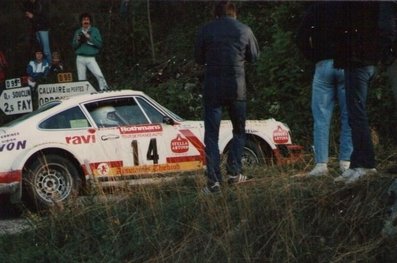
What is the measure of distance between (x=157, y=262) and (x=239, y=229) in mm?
652

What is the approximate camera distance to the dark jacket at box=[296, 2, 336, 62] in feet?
23.0

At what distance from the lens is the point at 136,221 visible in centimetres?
679

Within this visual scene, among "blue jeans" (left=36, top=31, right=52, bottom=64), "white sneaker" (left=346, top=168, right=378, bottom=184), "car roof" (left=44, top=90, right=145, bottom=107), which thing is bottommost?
"white sneaker" (left=346, top=168, right=378, bottom=184)

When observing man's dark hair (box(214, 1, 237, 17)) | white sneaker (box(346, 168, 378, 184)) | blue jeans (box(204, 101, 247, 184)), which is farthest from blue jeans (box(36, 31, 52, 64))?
white sneaker (box(346, 168, 378, 184))

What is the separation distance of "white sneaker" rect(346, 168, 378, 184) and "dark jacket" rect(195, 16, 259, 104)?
68.4 inches

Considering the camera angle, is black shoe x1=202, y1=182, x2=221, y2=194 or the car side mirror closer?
black shoe x1=202, y1=182, x2=221, y2=194

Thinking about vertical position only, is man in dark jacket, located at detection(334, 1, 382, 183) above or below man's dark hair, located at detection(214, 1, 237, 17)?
below

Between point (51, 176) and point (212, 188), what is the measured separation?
146 inches

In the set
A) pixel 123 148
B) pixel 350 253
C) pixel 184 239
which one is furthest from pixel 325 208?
pixel 123 148

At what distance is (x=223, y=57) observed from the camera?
25.8 feet

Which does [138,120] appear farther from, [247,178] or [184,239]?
[184,239]

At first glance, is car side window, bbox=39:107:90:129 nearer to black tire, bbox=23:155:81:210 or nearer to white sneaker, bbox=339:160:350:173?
black tire, bbox=23:155:81:210

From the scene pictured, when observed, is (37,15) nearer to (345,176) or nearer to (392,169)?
(345,176)

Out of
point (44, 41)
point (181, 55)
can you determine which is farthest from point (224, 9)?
point (181, 55)
